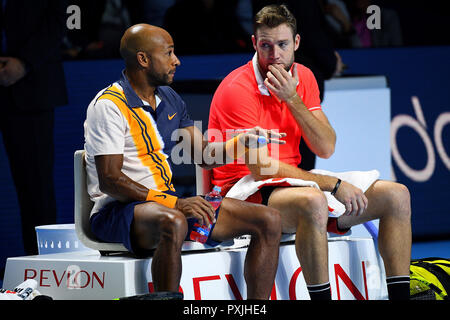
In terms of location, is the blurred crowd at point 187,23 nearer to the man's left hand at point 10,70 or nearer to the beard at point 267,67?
the man's left hand at point 10,70

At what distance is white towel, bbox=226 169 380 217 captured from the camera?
3623 millimetres

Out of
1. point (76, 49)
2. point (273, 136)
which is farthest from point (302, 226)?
point (76, 49)

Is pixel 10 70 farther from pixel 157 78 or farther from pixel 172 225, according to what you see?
pixel 172 225

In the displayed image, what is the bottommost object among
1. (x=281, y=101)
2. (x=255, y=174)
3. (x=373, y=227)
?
(x=373, y=227)

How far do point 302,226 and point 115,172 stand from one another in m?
0.78

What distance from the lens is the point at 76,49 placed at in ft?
19.1

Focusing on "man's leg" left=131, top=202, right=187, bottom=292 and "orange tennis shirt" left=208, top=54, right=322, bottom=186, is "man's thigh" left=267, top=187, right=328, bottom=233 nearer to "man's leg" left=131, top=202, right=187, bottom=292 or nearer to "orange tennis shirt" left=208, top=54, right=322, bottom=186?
"orange tennis shirt" left=208, top=54, right=322, bottom=186

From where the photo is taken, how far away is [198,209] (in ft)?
10.7

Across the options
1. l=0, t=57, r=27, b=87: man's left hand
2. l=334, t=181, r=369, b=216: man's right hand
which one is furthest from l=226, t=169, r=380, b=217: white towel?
l=0, t=57, r=27, b=87: man's left hand

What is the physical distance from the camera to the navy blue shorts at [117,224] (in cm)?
327

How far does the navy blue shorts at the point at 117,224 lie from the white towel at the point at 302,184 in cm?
27

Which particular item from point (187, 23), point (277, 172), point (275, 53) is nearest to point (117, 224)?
point (277, 172)

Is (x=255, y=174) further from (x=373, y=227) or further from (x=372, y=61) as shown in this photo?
(x=372, y=61)

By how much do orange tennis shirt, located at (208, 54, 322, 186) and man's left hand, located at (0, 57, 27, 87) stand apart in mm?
1377
